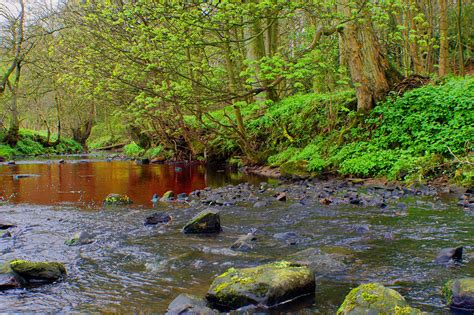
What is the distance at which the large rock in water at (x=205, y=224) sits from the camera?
6430 mm

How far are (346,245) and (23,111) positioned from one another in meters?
39.5

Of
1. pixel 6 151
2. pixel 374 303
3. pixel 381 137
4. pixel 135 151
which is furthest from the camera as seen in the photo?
pixel 135 151

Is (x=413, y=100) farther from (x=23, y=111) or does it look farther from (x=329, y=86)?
(x=23, y=111)

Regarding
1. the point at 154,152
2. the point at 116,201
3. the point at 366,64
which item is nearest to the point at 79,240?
the point at 116,201

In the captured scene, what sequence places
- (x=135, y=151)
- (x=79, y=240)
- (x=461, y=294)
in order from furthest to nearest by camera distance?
(x=135, y=151)
(x=79, y=240)
(x=461, y=294)

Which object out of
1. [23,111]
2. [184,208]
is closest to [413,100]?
[184,208]

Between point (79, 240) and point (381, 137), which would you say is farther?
point (381, 137)

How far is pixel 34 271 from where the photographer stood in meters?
4.28

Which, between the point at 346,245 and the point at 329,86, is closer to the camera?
the point at 346,245

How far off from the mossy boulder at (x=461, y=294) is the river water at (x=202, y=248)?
0.09 metres

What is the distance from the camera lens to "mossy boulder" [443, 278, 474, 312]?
10.7 feet

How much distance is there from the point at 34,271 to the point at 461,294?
397 centimetres

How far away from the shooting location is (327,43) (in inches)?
547

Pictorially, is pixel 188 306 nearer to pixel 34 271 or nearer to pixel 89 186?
pixel 34 271
